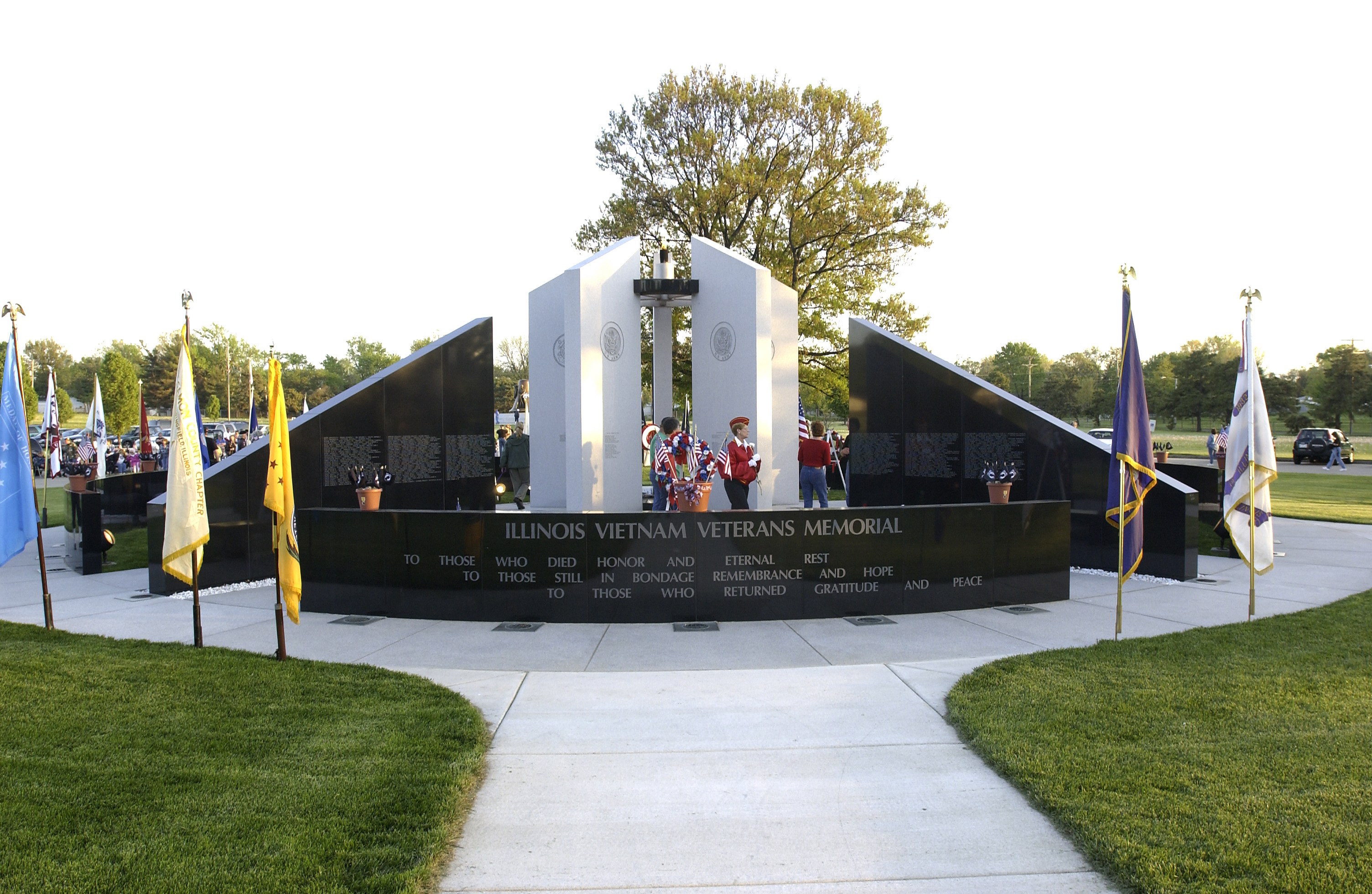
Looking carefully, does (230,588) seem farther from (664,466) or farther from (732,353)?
(732,353)

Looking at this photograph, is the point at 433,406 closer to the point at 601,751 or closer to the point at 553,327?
the point at 553,327

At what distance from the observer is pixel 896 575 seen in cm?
946

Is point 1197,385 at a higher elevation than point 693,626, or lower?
higher

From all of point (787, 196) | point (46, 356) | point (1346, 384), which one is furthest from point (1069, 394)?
point (46, 356)

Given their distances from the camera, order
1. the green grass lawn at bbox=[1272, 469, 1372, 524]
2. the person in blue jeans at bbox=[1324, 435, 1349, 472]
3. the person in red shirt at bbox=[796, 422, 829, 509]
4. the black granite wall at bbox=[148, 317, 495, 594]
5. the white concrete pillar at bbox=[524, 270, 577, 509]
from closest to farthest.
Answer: the black granite wall at bbox=[148, 317, 495, 594] < the person in red shirt at bbox=[796, 422, 829, 509] < the white concrete pillar at bbox=[524, 270, 577, 509] < the green grass lawn at bbox=[1272, 469, 1372, 524] < the person in blue jeans at bbox=[1324, 435, 1349, 472]

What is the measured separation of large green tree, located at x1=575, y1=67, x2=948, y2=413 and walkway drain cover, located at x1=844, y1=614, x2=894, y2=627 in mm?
22898

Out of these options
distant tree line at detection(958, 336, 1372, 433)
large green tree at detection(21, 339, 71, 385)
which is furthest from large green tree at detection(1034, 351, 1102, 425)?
large green tree at detection(21, 339, 71, 385)

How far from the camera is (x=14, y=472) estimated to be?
8281 mm

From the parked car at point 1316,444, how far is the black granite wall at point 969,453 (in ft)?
116

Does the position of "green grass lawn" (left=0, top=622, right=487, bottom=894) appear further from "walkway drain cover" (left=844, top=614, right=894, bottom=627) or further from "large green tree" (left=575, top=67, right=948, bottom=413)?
"large green tree" (left=575, top=67, right=948, bottom=413)

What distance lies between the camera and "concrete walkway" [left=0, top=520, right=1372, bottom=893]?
3.95 metres

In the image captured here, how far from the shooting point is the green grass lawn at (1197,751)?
3791 mm

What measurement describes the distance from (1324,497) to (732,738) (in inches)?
1007

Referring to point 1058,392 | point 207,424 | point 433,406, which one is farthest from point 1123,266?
point 1058,392
